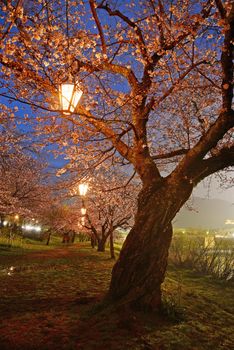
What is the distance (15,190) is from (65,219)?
1375 centimetres

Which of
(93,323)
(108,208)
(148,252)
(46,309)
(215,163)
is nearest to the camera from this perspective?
(93,323)

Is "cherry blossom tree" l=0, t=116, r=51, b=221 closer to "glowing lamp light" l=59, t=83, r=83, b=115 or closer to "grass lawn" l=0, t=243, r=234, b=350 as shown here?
"grass lawn" l=0, t=243, r=234, b=350

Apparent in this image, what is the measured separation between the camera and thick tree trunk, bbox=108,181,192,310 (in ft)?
24.8

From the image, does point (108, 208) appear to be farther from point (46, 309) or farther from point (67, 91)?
point (67, 91)

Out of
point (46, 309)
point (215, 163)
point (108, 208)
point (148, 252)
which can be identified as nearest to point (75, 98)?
point (148, 252)

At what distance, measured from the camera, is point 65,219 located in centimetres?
4247

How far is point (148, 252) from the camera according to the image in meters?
7.67

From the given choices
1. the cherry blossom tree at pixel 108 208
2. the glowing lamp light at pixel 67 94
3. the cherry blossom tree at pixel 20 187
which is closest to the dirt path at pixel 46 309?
the glowing lamp light at pixel 67 94

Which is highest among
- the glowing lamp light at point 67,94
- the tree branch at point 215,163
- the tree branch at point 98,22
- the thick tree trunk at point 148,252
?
the tree branch at point 98,22

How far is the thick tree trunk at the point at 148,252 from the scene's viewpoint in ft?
24.8

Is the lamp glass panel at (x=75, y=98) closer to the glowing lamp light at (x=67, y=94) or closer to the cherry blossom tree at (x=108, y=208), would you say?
the glowing lamp light at (x=67, y=94)

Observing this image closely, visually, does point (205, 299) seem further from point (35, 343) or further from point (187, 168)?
point (35, 343)

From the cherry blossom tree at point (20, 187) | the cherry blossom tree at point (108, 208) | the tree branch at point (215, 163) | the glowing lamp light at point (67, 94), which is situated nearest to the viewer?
the glowing lamp light at point (67, 94)

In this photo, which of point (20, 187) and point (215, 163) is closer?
point (215, 163)
